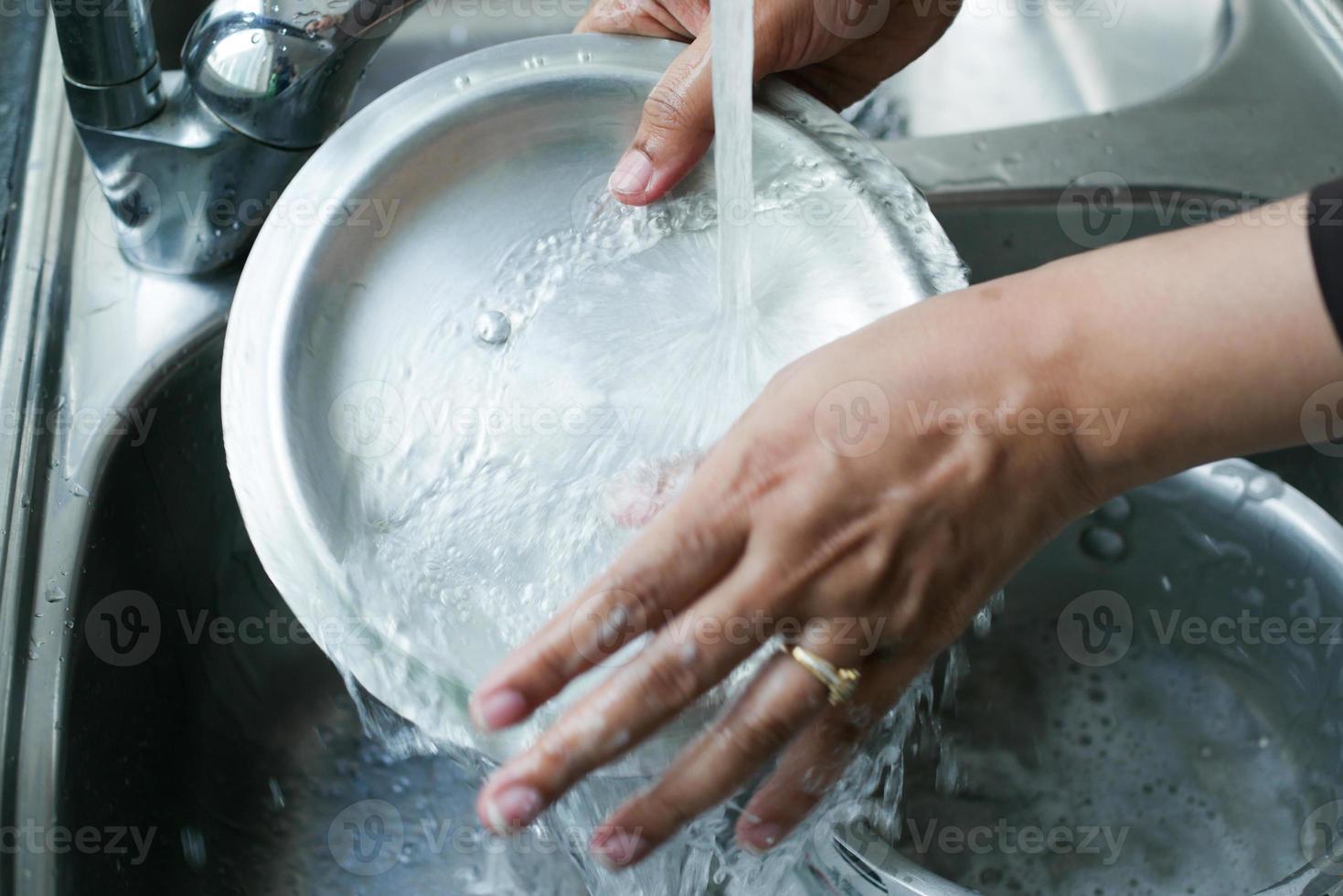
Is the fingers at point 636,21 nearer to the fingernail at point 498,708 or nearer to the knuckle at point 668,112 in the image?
the knuckle at point 668,112

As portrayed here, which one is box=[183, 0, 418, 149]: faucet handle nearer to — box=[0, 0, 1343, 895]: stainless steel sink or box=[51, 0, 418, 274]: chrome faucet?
box=[51, 0, 418, 274]: chrome faucet

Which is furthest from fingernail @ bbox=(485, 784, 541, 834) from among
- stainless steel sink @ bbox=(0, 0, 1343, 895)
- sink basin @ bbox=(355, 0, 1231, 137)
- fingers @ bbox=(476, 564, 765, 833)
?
sink basin @ bbox=(355, 0, 1231, 137)

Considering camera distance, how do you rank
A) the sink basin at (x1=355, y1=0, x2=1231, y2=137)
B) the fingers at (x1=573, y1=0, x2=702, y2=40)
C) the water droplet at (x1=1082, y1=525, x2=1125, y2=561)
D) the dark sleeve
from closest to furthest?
1. the dark sleeve
2. the fingers at (x1=573, y1=0, x2=702, y2=40)
3. the water droplet at (x1=1082, y1=525, x2=1125, y2=561)
4. the sink basin at (x1=355, y1=0, x2=1231, y2=137)

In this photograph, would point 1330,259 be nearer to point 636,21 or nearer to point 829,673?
point 829,673

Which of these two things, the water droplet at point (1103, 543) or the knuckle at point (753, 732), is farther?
the water droplet at point (1103, 543)

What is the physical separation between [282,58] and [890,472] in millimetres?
410

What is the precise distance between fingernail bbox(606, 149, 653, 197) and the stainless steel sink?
281mm

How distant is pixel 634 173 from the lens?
66 centimetres

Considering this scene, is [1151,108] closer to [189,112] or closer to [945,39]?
[945,39]

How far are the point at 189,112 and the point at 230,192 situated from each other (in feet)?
0.18

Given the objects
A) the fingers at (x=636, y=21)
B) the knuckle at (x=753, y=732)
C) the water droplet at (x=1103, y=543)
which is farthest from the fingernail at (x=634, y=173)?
the water droplet at (x=1103, y=543)

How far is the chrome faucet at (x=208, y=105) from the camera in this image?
0.64 meters

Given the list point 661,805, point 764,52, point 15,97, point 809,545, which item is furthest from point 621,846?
point 15,97

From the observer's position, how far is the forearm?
1.45 ft
